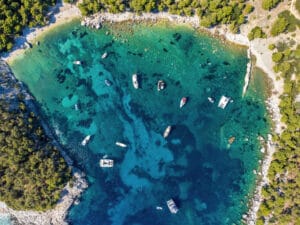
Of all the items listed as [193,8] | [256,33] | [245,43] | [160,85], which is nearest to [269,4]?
[256,33]

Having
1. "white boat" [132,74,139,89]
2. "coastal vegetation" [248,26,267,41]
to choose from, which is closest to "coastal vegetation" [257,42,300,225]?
"coastal vegetation" [248,26,267,41]

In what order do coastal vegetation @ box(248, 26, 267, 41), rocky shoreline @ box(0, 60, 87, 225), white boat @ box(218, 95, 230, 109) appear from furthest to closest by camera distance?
rocky shoreline @ box(0, 60, 87, 225)
white boat @ box(218, 95, 230, 109)
coastal vegetation @ box(248, 26, 267, 41)

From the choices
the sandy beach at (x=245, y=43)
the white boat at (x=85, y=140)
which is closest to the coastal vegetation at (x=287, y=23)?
the sandy beach at (x=245, y=43)

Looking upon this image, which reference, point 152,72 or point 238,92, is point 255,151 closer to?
point 238,92

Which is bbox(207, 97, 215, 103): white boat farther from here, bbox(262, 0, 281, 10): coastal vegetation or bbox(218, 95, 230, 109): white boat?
bbox(262, 0, 281, 10): coastal vegetation

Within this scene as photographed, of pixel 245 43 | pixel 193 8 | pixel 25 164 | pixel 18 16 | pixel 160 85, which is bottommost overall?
pixel 25 164

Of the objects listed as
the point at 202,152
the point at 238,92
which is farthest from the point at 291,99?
the point at 202,152

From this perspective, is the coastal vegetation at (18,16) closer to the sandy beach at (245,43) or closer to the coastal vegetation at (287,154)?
the sandy beach at (245,43)

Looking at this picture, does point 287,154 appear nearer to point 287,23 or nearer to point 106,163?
point 287,23
